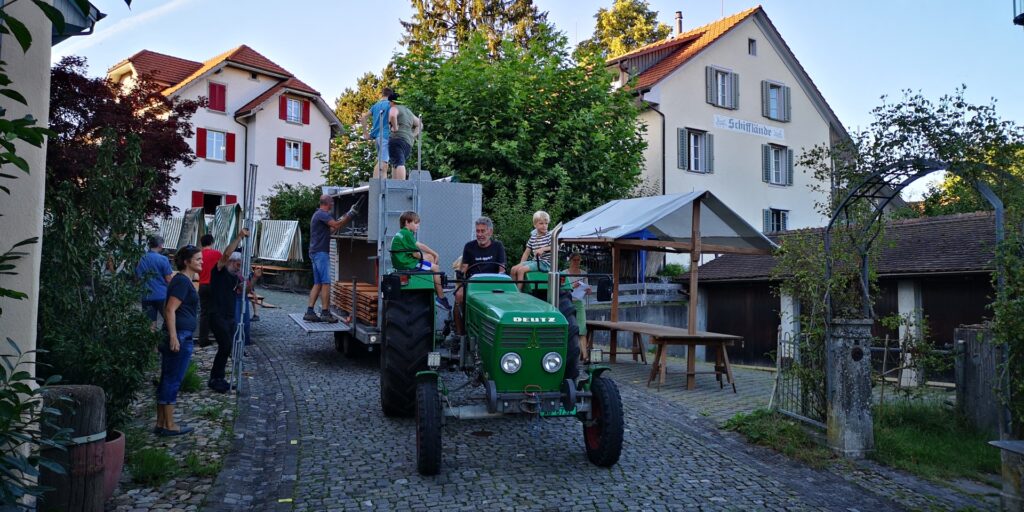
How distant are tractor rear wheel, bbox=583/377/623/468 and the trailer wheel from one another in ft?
4.04

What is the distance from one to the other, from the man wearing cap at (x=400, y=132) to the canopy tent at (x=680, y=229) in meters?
2.53

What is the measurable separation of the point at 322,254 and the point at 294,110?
1054 inches

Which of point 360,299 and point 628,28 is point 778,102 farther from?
point 360,299

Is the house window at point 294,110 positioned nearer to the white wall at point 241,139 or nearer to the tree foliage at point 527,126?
the white wall at point 241,139

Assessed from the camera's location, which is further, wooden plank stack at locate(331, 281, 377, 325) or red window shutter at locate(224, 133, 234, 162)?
red window shutter at locate(224, 133, 234, 162)

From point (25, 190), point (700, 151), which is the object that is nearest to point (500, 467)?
point (25, 190)

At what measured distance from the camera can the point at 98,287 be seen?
5465 mm

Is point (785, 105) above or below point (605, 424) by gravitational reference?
above

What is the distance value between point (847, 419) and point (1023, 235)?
2101 millimetres

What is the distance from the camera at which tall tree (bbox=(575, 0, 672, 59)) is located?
39719mm

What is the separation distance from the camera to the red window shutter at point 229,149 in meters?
33.5

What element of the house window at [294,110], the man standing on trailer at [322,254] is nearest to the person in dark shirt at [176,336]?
the man standing on trailer at [322,254]

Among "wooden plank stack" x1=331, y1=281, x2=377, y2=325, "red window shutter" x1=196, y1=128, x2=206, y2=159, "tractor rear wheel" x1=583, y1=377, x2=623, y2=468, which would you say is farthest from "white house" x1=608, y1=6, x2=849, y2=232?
"tractor rear wheel" x1=583, y1=377, x2=623, y2=468

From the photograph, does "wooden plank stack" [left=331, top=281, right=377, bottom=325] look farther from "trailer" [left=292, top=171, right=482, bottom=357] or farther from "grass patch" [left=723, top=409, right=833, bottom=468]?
"grass patch" [left=723, top=409, right=833, bottom=468]
